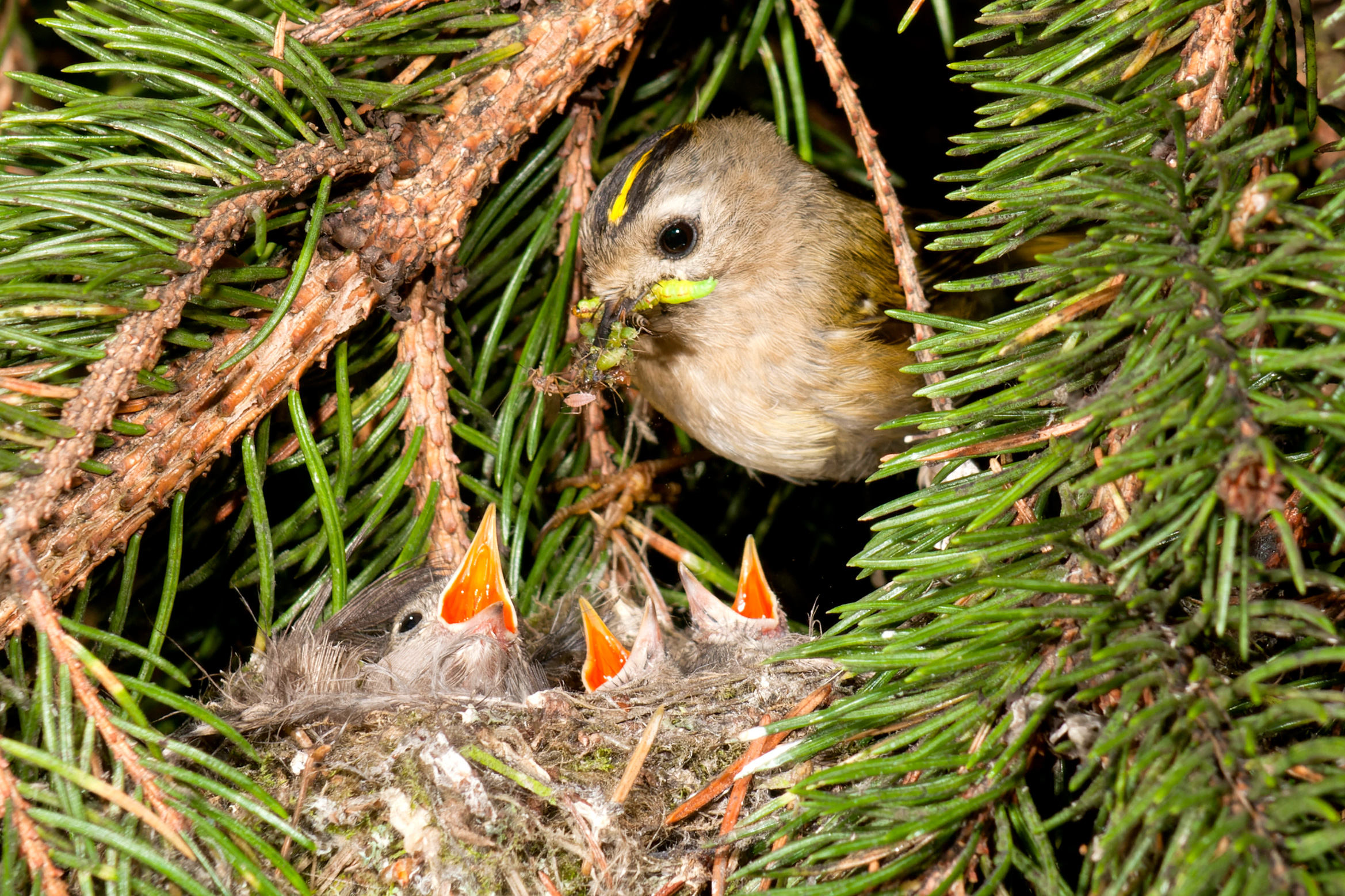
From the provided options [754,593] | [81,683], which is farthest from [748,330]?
[81,683]

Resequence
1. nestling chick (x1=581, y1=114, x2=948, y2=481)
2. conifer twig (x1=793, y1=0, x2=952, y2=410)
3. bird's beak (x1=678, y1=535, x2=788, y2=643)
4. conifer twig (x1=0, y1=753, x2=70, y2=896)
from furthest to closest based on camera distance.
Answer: nestling chick (x1=581, y1=114, x2=948, y2=481)
bird's beak (x1=678, y1=535, x2=788, y2=643)
conifer twig (x1=793, y1=0, x2=952, y2=410)
conifer twig (x1=0, y1=753, x2=70, y2=896)

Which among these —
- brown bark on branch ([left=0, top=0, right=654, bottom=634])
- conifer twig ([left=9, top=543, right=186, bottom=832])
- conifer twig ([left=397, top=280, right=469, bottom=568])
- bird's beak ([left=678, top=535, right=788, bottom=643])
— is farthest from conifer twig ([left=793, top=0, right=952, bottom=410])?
conifer twig ([left=9, top=543, right=186, bottom=832])

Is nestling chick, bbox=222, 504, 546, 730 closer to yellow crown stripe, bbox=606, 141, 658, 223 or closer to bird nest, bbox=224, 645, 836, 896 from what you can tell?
bird nest, bbox=224, 645, 836, 896

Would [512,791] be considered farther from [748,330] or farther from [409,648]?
[748,330]

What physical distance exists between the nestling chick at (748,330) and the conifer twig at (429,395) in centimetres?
49

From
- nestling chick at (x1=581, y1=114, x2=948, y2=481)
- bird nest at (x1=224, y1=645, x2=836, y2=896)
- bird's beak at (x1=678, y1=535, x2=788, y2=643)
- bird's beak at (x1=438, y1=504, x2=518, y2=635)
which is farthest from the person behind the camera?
nestling chick at (x1=581, y1=114, x2=948, y2=481)

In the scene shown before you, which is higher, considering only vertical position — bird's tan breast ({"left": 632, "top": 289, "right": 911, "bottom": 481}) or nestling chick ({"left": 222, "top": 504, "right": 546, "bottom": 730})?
bird's tan breast ({"left": 632, "top": 289, "right": 911, "bottom": 481})

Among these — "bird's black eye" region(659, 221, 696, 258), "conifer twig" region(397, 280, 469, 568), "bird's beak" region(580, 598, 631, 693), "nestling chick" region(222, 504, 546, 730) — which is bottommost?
"bird's beak" region(580, 598, 631, 693)

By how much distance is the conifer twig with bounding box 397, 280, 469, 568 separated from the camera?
145 cm

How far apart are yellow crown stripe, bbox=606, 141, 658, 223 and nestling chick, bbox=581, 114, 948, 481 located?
1.7 inches

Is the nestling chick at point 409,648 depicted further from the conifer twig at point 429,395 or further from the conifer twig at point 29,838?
the conifer twig at point 29,838

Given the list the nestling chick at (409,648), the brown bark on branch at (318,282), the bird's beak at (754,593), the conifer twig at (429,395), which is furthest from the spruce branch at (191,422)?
the bird's beak at (754,593)

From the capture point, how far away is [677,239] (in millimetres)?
2004

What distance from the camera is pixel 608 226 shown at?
1.82 m
